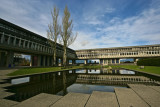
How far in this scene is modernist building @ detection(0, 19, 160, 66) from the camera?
24.5 meters

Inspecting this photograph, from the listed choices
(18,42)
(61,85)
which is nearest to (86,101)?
(61,85)

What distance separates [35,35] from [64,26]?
19150mm

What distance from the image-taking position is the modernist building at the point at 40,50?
966 inches

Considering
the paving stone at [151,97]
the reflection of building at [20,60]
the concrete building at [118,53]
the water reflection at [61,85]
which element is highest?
the concrete building at [118,53]

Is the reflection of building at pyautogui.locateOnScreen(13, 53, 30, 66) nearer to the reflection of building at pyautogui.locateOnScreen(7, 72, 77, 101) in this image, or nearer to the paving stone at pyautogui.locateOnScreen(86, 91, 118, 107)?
the reflection of building at pyautogui.locateOnScreen(7, 72, 77, 101)

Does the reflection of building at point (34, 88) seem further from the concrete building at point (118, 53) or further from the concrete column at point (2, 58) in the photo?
the concrete building at point (118, 53)

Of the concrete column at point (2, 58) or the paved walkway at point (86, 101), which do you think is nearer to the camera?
the paved walkway at point (86, 101)

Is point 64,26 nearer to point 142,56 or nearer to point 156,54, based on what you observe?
point 142,56

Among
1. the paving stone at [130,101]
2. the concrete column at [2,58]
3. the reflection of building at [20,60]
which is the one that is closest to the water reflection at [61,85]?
the paving stone at [130,101]

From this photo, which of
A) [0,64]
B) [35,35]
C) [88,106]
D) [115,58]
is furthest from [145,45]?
[0,64]

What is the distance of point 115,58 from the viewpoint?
65062mm

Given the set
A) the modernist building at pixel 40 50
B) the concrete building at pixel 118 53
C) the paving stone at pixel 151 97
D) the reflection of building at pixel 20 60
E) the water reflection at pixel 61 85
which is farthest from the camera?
the concrete building at pixel 118 53

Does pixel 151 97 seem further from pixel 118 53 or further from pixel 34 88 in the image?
pixel 118 53

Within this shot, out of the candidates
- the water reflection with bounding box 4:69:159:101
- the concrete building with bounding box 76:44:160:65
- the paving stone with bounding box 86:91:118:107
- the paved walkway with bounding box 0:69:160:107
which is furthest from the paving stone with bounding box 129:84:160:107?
the concrete building with bounding box 76:44:160:65
